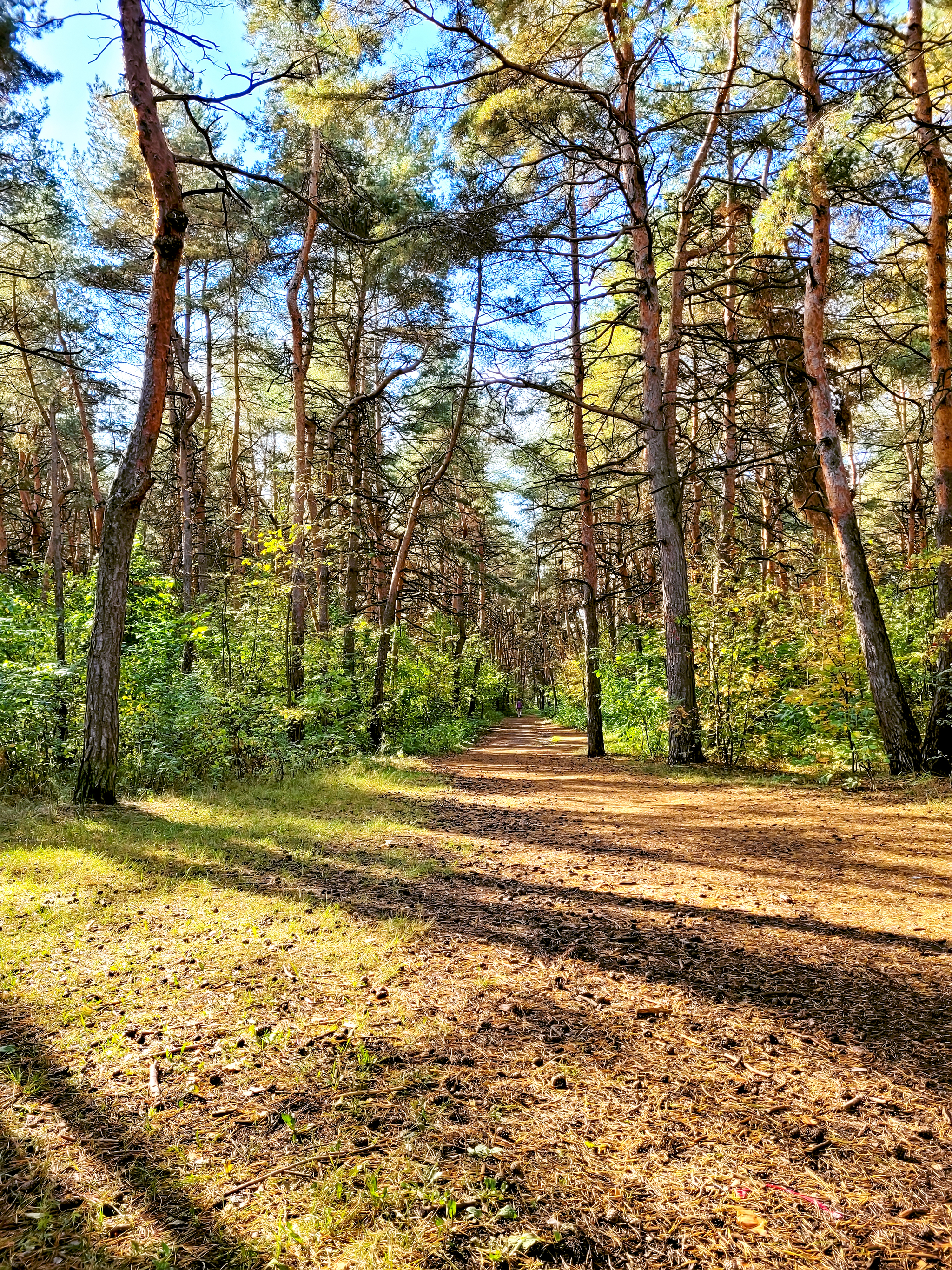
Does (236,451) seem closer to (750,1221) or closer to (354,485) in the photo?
(354,485)

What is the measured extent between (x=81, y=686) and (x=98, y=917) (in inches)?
201

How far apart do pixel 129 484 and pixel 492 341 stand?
8.20 metres

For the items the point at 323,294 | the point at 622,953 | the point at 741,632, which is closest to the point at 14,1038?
the point at 622,953

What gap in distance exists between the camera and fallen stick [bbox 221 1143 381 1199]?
175 centimetres

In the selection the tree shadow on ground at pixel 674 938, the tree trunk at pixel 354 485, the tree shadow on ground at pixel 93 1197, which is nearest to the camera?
the tree shadow on ground at pixel 93 1197

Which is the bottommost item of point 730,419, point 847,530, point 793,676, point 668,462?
point 793,676

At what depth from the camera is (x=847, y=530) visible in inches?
308

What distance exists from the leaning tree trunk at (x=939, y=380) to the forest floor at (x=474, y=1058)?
3.09 m

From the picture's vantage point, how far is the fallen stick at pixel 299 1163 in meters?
1.75

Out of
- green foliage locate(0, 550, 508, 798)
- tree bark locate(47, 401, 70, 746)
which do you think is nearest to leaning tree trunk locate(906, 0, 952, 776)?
green foliage locate(0, 550, 508, 798)

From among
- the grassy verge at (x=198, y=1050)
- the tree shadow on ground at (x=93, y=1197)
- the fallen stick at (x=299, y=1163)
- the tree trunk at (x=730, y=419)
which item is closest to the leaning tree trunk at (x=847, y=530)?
the tree trunk at (x=730, y=419)

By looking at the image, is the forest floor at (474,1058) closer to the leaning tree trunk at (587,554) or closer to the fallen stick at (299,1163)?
the fallen stick at (299,1163)

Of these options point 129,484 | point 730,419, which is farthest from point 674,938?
point 730,419

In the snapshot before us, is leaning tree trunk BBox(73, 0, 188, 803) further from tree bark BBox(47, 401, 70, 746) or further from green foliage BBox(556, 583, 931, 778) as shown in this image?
green foliage BBox(556, 583, 931, 778)
